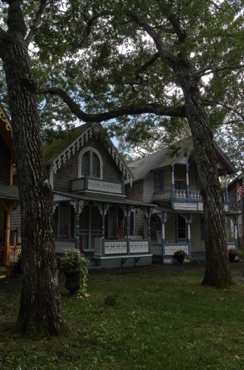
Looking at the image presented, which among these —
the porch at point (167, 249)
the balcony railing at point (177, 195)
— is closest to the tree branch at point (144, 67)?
the balcony railing at point (177, 195)

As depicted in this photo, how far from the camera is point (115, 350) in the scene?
16.6 ft

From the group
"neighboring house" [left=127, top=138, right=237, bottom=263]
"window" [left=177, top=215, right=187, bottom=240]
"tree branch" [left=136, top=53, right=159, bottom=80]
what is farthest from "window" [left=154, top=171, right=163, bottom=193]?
"tree branch" [left=136, top=53, right=159, bottom=80]

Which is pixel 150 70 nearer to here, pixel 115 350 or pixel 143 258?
pixel 143 258

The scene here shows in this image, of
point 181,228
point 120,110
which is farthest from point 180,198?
point 120,110

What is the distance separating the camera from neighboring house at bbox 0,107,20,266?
14.6m

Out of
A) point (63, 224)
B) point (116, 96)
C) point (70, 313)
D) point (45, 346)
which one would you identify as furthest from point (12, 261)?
point (45, 346)

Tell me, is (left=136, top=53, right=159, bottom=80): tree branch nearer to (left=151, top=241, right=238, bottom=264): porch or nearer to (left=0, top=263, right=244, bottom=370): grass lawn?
(left=151, top=241, right=238, bottom=264): porch

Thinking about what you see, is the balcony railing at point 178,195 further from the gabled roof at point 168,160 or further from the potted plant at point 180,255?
the potted plant at point 180,255

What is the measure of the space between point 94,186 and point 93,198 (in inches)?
82.0

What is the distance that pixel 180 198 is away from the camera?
80.3 feet

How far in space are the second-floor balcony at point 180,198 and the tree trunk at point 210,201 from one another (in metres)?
12.1

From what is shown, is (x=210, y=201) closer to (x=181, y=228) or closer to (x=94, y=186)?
(x=94, y=186)

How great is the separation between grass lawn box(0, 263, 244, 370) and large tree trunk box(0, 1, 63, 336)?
36 centimetres

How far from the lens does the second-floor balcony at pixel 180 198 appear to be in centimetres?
2419
